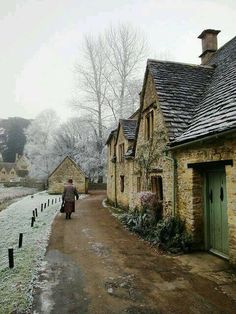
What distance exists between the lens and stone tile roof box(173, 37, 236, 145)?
7984 mm

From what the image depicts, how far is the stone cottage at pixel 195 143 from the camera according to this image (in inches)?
306

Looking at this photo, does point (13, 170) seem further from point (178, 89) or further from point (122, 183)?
point (178, 89)

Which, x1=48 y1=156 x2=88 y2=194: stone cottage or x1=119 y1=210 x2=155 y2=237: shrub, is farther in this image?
x1=48 y1=156 x2=88 y2=194: stone cottage

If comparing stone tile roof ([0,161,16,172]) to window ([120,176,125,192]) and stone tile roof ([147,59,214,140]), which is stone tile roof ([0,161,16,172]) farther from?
stone tile roof ([147,59,214,140])

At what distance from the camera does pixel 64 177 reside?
1553 inches

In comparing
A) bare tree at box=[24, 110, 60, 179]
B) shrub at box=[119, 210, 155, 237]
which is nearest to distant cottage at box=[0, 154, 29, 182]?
bare tree at box=[24, 110, 60, 179]

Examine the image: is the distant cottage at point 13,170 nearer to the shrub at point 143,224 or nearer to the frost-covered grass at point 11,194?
the frost-covered grass at point 11,194

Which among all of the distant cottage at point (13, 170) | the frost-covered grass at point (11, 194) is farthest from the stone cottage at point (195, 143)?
the distant cottage at point (13, 170)

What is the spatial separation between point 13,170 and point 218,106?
8515 centimetres

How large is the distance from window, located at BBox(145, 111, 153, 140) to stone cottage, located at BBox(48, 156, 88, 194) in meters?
26.4

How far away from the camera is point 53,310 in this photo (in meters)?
5.11

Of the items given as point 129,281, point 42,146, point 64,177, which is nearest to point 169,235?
point 129,281

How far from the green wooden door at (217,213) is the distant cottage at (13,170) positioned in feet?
268


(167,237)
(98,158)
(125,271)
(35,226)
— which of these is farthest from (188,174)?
(98,158)
